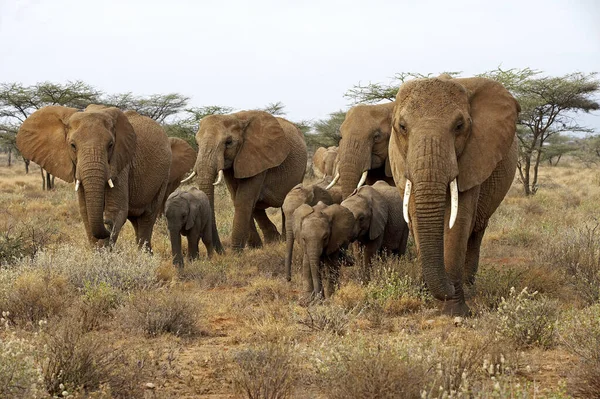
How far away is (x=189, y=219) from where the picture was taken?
36.0 feet

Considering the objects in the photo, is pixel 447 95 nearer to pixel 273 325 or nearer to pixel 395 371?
pixel 273 325

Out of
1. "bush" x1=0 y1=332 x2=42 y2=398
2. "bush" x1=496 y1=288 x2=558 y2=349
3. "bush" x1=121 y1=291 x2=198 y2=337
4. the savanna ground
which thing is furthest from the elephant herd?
"bush" x1=0 y1=332 x2=42 y2=398

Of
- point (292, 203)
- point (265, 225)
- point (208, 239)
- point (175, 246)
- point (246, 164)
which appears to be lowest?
point (265, 225)

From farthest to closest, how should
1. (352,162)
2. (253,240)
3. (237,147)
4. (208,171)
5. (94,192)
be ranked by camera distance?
1. (253,240)
2. (237,147)
3. (208,171)
4. (352,162)
5. (94,192)

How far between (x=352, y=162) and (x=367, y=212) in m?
2.69

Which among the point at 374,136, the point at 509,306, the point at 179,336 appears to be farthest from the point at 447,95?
the point at 374,136

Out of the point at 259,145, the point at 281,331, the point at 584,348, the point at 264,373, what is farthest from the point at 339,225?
the point at 259,145

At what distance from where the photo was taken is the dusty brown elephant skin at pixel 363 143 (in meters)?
11.2

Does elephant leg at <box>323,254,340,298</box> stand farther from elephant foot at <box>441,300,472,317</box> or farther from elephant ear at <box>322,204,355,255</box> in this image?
elephant foot at <box>441,300,472,317</box>

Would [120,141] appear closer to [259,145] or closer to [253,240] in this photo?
[259,145]

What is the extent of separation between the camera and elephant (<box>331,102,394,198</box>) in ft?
36.8

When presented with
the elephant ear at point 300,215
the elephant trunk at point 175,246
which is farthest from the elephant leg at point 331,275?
the elephant trunk at point 175,246

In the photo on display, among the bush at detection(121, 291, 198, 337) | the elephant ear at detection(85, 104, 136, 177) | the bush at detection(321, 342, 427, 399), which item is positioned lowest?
the bush at detection(121, 291, 198, 337)

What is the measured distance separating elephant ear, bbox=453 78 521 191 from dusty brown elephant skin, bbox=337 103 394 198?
4.07 meters
